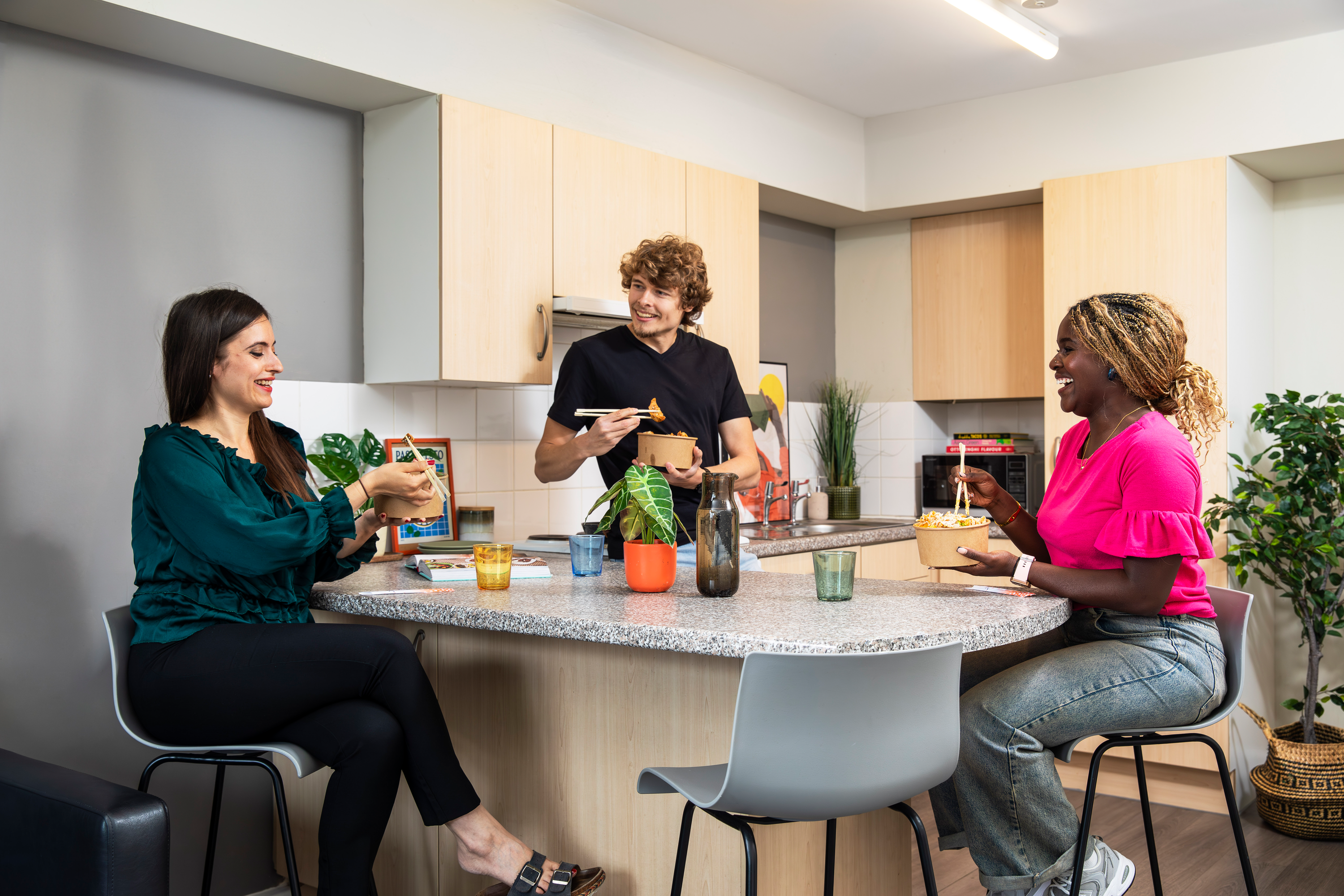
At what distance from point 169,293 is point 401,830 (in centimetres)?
148

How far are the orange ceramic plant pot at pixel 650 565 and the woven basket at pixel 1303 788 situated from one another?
2434mm

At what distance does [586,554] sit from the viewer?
7.82 ft

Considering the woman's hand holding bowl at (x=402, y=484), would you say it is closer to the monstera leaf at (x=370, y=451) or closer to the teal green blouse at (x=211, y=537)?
the teal green blouse at (x=211, y=537)

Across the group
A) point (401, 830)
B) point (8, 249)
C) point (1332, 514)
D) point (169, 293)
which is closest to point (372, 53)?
point (169, 293)

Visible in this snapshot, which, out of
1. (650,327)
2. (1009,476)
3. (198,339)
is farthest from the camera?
(1009,476)

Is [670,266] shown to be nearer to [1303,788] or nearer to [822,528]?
[822,528]

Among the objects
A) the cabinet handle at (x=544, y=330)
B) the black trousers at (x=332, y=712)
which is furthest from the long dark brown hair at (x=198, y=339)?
the cabinet handle at (x=544, y=330)

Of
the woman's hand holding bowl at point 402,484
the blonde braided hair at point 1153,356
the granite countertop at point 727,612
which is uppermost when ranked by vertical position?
the blonde braided hair at point 1153,356

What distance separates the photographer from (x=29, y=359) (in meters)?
2.53

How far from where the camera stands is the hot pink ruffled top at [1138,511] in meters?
1.97

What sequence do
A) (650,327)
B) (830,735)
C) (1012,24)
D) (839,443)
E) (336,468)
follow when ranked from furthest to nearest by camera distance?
(839,443)
(1012,24)
(336,468)
(650,327)
(830,735)

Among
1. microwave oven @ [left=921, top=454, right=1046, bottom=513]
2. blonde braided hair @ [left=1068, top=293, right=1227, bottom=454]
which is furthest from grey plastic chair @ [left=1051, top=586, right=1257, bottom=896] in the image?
microwave oven @ [left=921, top=454, right=1046, bottom=513]

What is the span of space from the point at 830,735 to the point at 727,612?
1.35 ft

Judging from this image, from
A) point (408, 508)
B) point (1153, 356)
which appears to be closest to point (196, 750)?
point (408, 508)
